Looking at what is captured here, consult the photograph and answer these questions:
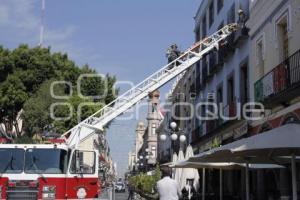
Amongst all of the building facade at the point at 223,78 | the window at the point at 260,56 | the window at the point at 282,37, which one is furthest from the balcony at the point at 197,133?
the window at the point at 282,37

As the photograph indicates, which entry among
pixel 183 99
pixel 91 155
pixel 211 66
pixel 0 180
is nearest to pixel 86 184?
pixel 91 155

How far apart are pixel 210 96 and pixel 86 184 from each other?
20.9 meters

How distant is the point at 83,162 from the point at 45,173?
1.09m

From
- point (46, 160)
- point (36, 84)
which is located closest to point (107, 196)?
point (46, 160)

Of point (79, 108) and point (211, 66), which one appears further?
point (211, 66)

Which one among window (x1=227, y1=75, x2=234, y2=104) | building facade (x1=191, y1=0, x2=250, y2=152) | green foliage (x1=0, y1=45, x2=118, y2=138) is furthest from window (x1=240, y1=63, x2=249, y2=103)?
green foliage (x1=0, y1=45, x2=118, y2=138)

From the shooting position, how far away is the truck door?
45.4ft

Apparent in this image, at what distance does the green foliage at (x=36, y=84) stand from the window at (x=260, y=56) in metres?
11.0

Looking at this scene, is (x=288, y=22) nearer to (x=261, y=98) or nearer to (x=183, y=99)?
(x=261, y=98)

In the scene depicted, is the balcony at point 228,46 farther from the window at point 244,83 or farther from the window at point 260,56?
the window at point 260,56

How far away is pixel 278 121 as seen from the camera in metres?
19.2

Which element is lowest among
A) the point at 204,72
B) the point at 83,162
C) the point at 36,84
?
the point at 83,162

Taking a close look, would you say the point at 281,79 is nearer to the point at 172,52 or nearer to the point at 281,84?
the point at 281,84

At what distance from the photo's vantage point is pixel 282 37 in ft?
64.1
